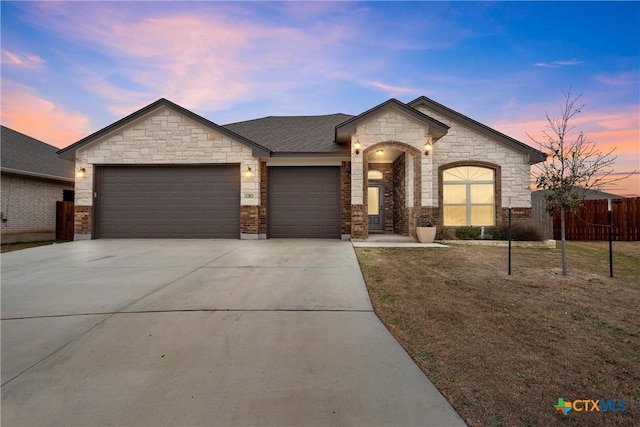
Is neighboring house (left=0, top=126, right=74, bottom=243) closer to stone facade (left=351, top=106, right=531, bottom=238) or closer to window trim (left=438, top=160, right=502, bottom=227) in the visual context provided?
stone facade (left=351, top=106, right=531, bottom=238)

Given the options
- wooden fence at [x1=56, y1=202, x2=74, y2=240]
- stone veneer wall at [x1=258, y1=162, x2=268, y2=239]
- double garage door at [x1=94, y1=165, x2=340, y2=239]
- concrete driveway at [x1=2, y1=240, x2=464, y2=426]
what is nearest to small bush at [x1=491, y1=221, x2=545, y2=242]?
double garage door at [x1=94, y1=165, x2=340, y2=239]

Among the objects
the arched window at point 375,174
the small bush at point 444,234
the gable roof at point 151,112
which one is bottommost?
the small bush at point 444,234

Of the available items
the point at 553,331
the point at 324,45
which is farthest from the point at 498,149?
the point at 553,331

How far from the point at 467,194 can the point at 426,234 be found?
152 inches

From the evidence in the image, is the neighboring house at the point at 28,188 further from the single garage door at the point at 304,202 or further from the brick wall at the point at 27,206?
the single garage door at the point at 304,202

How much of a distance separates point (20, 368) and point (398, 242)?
9.35 metres

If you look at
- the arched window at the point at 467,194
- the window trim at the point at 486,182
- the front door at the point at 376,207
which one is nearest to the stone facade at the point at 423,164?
the window trim at the point at 486,182

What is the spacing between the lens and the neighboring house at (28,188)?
12133mm

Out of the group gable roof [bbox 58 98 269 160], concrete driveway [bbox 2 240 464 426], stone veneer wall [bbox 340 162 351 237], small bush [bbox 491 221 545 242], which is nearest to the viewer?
concrete driveway [bbox 2 240 464 426]

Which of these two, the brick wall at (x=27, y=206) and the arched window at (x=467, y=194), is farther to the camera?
the arched window at (x=467, y=194)

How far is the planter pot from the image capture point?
1004 centimetres

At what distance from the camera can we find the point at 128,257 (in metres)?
7.41

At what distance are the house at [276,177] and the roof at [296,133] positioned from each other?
152mm

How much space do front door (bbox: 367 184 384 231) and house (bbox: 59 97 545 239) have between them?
1680 millimetres
